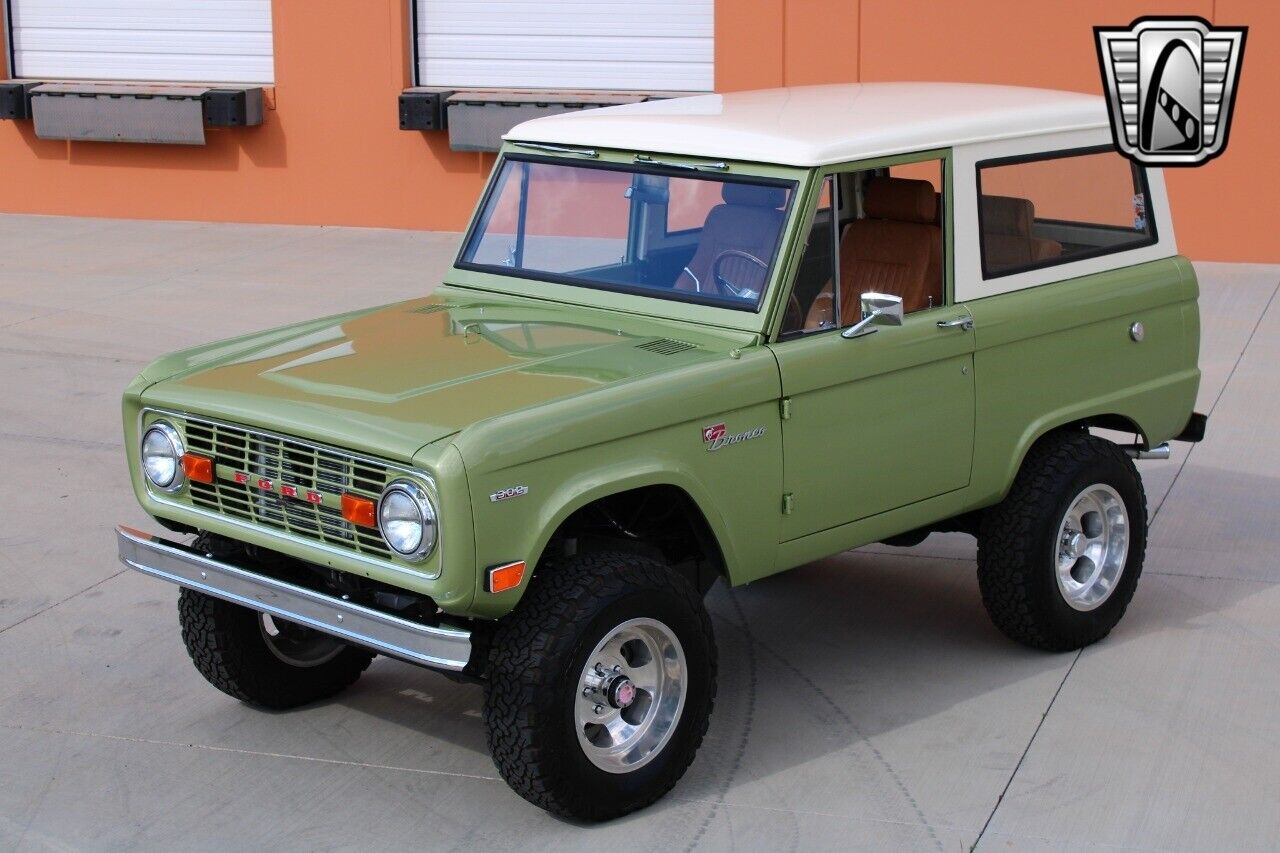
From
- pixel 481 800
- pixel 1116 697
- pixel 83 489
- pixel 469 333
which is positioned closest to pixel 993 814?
pixel 1116 697

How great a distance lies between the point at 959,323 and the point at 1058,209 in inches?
31.9

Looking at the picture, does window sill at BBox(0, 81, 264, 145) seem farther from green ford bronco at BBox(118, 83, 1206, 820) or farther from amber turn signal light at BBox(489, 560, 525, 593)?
amber turn signal light at BBox(489, 560, 525, 593)

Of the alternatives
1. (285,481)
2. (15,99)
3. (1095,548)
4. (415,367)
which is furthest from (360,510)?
(15,99)

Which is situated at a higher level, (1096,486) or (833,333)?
(833,333)

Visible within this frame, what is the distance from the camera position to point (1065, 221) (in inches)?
239

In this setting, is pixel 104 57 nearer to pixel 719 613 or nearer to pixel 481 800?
pixel 719 613

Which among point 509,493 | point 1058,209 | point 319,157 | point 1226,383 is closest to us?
point 509,493

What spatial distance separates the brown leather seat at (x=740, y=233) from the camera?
17.3 ft

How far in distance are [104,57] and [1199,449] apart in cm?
1122

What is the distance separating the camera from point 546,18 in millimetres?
14492

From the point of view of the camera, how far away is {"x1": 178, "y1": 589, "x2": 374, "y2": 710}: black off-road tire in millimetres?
5395

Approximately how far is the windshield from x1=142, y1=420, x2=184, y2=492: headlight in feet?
4.57

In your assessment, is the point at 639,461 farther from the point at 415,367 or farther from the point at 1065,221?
the point at 1065,221

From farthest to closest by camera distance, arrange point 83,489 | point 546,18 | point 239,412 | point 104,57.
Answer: point 104,57, point 546,18, point 83,489, point 239,412
